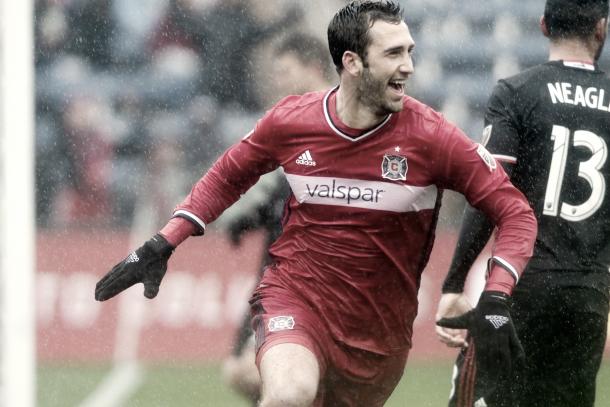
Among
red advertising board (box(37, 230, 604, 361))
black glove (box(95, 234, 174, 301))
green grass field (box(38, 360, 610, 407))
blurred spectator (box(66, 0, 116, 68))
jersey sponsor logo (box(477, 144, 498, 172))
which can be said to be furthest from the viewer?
blurred spectator (box(66, 0, 116, 68))

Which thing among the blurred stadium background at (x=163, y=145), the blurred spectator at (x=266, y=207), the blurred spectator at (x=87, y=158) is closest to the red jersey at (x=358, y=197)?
the blurred spectator at (x=266, y=207)

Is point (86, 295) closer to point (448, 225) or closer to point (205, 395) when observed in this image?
point (205, 395)

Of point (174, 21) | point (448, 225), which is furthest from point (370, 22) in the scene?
point (174, 21)

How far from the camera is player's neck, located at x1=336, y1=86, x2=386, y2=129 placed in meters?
4.80

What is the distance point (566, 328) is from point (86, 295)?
4.93 meters

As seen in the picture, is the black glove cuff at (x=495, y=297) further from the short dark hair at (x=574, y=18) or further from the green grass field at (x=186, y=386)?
the green grass field at (x=186, y=386)

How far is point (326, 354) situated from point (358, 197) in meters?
0.58

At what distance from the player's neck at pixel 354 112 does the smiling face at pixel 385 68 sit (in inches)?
0.8

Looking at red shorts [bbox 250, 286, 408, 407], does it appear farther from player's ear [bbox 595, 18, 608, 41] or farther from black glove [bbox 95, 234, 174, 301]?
player's ear [bbox 595, 18, 608, 41]

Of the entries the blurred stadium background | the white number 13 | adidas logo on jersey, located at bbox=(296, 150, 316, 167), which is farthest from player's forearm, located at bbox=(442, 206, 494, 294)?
the blurred stadium background

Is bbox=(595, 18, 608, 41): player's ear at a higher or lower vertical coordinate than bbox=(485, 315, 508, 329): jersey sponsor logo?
higher

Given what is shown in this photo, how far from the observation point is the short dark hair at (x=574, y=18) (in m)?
4.96

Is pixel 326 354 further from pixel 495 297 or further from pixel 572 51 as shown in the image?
pixel 572 51

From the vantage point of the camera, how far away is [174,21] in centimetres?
1145
